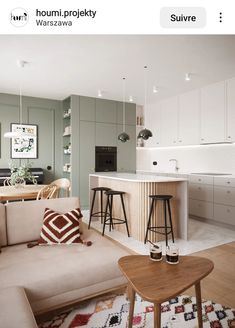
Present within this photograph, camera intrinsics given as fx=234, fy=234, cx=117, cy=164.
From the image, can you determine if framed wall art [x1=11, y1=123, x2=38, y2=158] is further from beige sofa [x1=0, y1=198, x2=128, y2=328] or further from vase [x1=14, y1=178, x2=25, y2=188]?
beige sofa [x1=0, y1=198, x2=128, y2=328]

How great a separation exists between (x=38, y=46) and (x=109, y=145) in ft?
10.4

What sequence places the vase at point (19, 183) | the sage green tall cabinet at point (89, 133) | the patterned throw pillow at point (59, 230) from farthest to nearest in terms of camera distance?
the sage green tall cabinet at point (89, 133)
the vase at point (19, 183)
the patterned throw pillow at point (59, 230)

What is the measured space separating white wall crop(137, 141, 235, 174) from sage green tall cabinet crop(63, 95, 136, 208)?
79 cm

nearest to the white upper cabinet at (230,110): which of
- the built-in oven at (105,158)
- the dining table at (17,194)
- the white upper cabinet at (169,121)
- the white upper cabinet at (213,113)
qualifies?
the white upper cabinet at (213,113)

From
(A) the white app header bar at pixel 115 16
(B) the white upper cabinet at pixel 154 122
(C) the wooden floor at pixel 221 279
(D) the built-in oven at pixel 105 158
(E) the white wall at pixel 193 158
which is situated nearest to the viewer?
(A) the white app header bar at pixel 115 16

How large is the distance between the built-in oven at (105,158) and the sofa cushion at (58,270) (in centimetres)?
374

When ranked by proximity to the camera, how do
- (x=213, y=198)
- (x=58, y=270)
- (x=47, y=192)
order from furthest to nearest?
(x=213, y=198) < (x=47, y=192) < (x=58, y=270)

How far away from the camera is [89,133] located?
5.55 metres

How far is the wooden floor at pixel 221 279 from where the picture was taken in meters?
1.97

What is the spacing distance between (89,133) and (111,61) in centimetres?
230

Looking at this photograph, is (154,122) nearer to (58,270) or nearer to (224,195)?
(224,195)

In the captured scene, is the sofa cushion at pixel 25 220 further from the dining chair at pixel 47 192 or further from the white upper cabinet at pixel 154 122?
the white upper cabinet at pixel 154 122

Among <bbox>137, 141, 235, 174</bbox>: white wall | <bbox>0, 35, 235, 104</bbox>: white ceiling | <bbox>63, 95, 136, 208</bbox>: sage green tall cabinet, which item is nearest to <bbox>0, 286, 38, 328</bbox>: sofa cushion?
<bbox>0, 35, 235, 104</bbox>: white ceiling

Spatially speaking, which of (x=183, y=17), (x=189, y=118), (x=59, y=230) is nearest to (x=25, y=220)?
(x=59, y=230)
